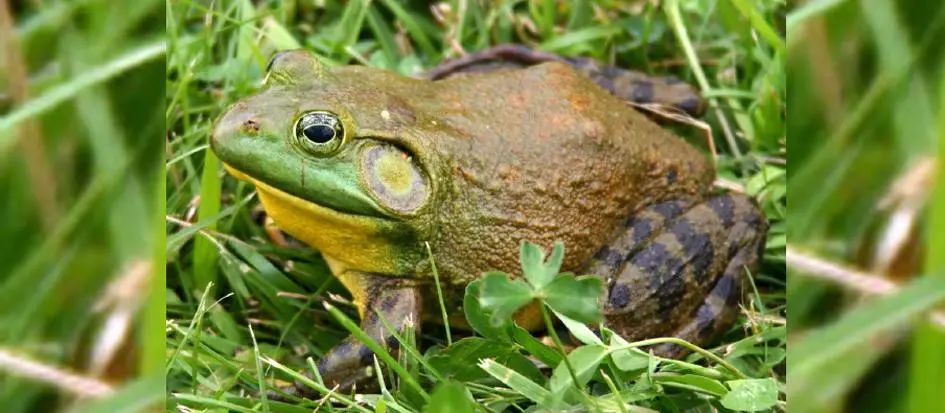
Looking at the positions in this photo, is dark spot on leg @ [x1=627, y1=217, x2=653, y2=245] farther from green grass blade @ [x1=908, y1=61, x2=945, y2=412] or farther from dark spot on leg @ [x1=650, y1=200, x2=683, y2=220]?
green grass blade @ [x1=908, y1=61, x2=945, y2=412]

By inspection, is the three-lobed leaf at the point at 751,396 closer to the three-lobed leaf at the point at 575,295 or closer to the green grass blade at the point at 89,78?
the three-lobed leaf at the point at 575,295

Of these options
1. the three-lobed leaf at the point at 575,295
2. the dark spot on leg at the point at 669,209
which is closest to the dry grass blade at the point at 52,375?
the three-lobed leaf at the point at 575,295

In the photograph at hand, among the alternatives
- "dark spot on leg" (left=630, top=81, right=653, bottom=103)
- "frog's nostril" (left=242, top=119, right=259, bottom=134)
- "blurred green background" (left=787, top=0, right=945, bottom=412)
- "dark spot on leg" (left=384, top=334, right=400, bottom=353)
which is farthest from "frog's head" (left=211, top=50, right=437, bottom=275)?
"blurred green background" (left=787, top=0, right=945, bottom=412)

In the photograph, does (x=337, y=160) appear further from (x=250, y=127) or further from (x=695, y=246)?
(x=695, y=246)

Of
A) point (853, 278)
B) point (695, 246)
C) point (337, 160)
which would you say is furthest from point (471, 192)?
point (853, 278)

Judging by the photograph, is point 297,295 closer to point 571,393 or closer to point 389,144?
point 389,144

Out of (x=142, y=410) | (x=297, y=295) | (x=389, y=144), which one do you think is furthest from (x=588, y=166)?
(x=142, y=410)
